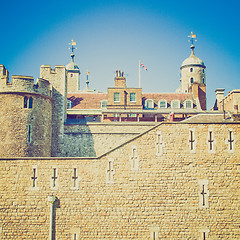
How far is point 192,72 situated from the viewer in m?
55.1

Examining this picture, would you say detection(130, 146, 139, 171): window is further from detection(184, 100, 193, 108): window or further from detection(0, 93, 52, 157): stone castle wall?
detection(184, 100, 193, 108): window

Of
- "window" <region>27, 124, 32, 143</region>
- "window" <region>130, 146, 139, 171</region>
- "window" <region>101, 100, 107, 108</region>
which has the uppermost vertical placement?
"window" <region>101, 100, 107, 108</region>

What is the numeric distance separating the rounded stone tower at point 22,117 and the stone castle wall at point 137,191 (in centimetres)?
522

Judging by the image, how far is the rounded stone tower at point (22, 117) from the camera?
85.7 feet

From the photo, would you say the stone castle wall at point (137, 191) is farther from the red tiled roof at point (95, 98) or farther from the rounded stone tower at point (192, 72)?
the rounded stone tower at point (192, 72)

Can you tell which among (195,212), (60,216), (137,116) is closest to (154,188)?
(195,212)

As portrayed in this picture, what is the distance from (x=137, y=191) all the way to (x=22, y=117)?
11644 mm

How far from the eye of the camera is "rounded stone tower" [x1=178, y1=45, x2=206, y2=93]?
2160 inches

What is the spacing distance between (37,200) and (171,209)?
27.1ft

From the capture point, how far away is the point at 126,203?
20.7 metres

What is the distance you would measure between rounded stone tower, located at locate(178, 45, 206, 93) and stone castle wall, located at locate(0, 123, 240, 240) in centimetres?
3480

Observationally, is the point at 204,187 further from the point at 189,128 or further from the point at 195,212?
the point at 189,128

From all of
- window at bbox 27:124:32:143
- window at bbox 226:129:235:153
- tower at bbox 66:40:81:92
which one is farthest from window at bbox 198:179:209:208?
tower at bbox 66:40:81:92

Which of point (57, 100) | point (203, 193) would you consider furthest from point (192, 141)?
point (57, 100)
